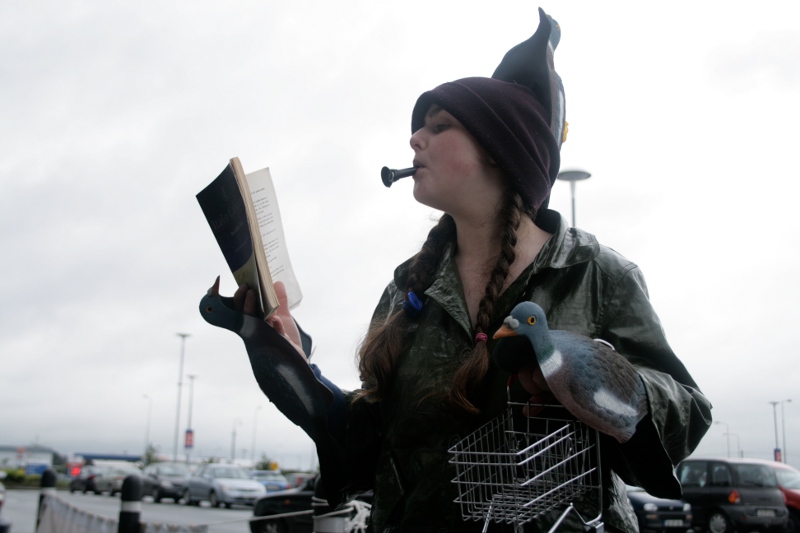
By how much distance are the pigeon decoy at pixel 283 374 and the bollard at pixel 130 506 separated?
2.63m

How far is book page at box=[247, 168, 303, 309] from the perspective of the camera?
6.41 feet

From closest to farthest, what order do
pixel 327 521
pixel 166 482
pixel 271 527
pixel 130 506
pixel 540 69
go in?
1. pixel 540 69
2. pixel 130 506
3. pixel 327 521
4. pixel 271 527
5. pixel 166 482

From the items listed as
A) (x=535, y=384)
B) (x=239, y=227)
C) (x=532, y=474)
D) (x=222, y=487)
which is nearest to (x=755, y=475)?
(x=532, y=474)

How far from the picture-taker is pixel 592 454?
1585 millimetres

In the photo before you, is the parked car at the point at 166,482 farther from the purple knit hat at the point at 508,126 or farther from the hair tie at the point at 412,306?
the purple knit hat at the point at 508,126

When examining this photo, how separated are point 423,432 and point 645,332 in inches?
23.1

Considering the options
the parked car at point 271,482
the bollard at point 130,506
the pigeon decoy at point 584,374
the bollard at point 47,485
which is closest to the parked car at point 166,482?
the parked car at point 271,482

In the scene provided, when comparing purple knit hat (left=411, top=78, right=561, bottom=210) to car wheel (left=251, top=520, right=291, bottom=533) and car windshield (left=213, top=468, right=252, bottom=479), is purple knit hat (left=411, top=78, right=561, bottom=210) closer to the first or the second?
car wheel (left=251, top=520, right=291, bottom=533)

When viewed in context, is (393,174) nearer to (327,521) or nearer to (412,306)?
(412,306)

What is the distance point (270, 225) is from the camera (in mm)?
2006

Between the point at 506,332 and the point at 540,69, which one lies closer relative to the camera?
the point at 506,332

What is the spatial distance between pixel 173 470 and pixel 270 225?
80.7ft

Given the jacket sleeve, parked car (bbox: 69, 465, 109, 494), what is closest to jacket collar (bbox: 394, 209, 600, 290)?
the jacket sleeve

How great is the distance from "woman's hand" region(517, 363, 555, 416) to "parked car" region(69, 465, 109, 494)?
32.3 m
